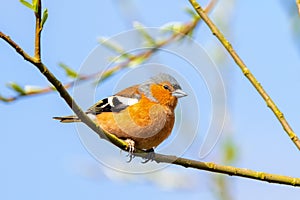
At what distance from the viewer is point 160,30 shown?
161 inches

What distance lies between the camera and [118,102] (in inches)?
178

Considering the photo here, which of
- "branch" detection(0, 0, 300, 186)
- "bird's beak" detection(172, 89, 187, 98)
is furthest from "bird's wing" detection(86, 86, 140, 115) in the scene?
"branch" detection(0, 0, 300, 186)

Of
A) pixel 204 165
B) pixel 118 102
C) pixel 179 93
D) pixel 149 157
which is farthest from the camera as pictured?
pixel 118 102

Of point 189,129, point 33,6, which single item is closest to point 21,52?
point 33,6

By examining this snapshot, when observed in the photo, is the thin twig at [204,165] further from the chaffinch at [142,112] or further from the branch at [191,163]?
the chaffinch at [142,112]

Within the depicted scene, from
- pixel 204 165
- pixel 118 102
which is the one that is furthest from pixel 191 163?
pixel 118 102

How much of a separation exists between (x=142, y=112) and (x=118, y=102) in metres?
0.25

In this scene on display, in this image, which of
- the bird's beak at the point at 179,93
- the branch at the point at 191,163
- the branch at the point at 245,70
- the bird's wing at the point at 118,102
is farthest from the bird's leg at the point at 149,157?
the branch at the point at 245,70

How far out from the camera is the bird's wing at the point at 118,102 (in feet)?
14.6

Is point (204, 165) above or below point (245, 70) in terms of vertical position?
below

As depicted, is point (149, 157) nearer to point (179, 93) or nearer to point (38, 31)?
point (179, 93)

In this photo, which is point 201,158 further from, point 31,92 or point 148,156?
point 31,92

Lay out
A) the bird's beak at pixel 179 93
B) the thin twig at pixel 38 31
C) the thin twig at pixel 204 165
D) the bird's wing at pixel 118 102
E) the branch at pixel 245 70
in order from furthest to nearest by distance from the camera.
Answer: the bird's wing at pixel 118 102
the bird's beak at pixel 179 93
the branch at pixel 245 70
the thin twig at pixel 204 165
the thin twig at pixel 38 31

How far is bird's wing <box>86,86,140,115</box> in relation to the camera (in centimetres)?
444
